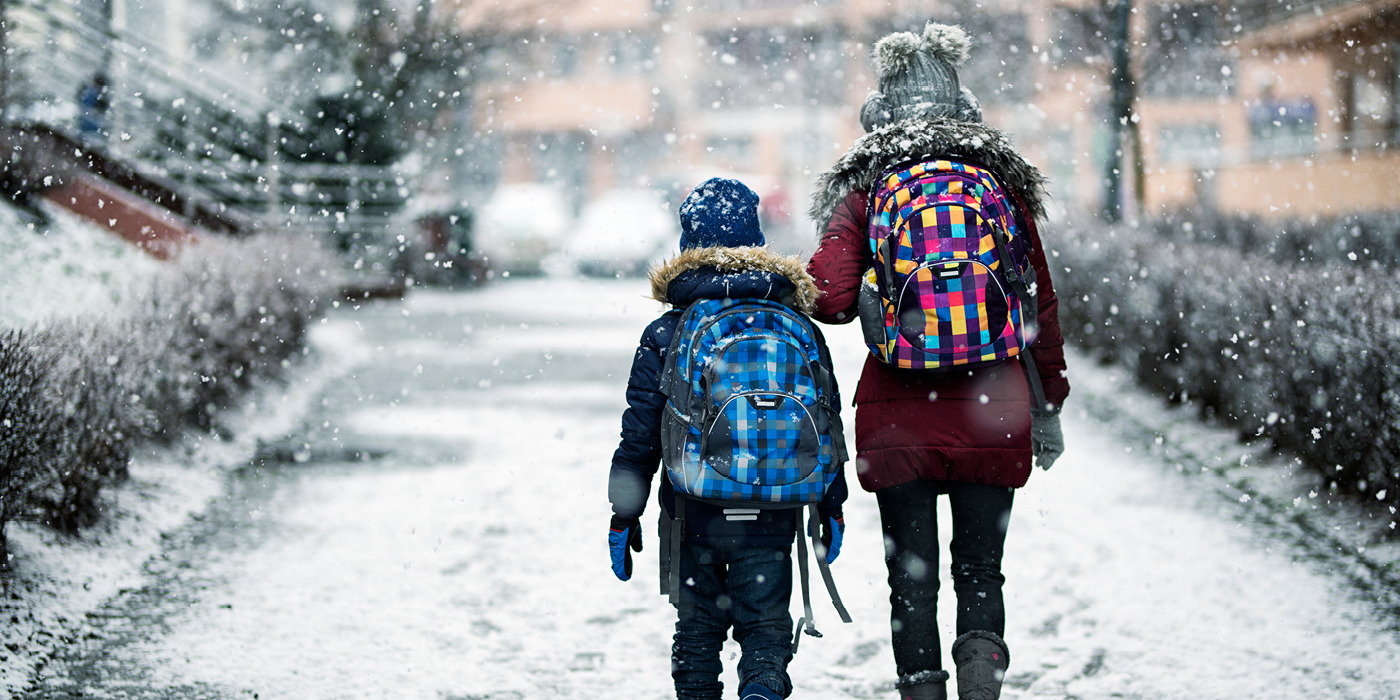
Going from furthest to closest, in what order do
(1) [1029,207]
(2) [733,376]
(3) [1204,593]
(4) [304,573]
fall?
(4) [304,573], (3) [1204,593], (1) [1029,207], (2) [733,376]

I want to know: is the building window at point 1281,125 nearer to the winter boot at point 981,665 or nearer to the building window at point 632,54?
the winter boot at point 981,665

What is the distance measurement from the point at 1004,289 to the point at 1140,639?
6.21 ft

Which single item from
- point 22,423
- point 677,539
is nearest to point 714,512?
point 677,539

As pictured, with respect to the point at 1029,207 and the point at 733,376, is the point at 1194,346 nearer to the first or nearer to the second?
the point at 1029,207

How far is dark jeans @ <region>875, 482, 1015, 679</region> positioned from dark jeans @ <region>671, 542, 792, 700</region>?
0.94 feet

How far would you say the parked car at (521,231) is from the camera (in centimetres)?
2436

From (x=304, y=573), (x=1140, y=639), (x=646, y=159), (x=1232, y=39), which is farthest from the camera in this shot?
(x=646, y=159)

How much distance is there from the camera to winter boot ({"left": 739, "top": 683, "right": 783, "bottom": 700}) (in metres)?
3.00

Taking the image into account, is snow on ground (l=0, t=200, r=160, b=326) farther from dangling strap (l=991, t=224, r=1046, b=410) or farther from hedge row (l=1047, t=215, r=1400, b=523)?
hedge row (l=1047, t=215, r=1400, b=523)

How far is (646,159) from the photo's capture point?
47.8m

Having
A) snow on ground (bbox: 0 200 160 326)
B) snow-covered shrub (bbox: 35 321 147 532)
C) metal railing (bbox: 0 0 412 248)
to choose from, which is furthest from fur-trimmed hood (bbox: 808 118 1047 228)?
metal railing (bbox: 0 0 412 248)

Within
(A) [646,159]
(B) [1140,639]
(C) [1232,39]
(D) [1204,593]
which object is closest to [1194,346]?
(D) [1204,593]

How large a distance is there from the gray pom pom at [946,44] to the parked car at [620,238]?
20536 mm

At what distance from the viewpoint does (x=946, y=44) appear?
10.5ft
